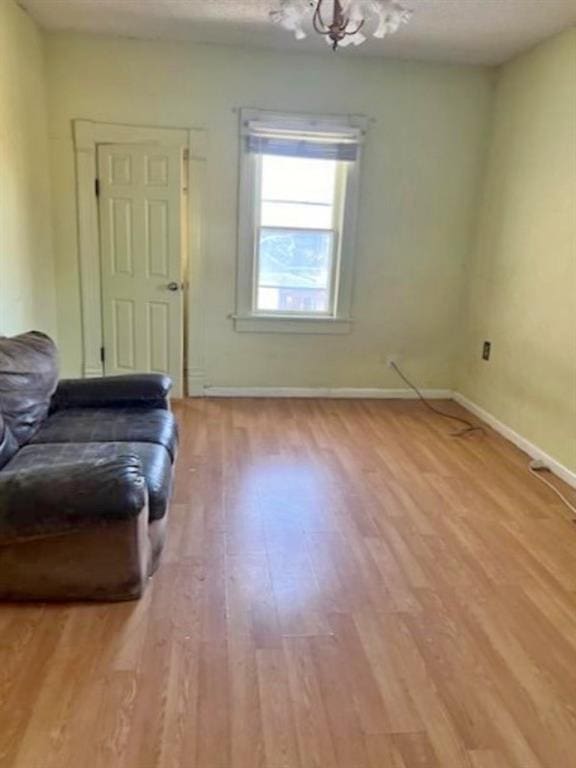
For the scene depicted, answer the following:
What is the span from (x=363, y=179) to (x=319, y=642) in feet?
11.6

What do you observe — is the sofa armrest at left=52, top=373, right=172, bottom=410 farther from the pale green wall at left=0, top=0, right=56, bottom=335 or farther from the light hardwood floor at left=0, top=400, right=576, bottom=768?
the pale green wall at left=0, top=0, right=56, bottom=335

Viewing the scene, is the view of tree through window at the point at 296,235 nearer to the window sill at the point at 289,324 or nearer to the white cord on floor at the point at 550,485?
the window sill at the point at 289,324

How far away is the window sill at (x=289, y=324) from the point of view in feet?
15.3

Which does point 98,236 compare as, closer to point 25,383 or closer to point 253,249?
point 253,249

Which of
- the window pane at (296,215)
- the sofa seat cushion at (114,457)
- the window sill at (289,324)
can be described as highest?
the window pane at (296,215)

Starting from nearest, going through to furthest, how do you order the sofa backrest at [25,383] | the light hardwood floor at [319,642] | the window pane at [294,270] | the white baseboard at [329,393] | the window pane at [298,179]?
the light hardwood floor at [319,642], the sofa backrest at [25,383], the window pane at [298,179], the window pane at [294,270], the white baseboard at [329,393]

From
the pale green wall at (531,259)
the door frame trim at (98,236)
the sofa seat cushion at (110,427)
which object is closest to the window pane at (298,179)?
the door frame trim at (98,236)

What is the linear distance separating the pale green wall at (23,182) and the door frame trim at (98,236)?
25 centimetres

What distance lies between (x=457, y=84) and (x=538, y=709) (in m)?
4.22

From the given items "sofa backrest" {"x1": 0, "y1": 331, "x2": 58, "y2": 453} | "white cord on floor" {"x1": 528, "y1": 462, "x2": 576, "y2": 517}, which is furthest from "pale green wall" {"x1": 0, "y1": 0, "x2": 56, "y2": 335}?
"white cord on floor" {"x1": 528, "y1": 462, "x2": 576, "y2": 517}

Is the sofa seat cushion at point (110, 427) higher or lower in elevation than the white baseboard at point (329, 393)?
higher

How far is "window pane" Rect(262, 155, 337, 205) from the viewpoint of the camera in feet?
14.5

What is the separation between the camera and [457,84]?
4391mm

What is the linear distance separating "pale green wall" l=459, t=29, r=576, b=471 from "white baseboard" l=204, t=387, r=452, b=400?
39cm
